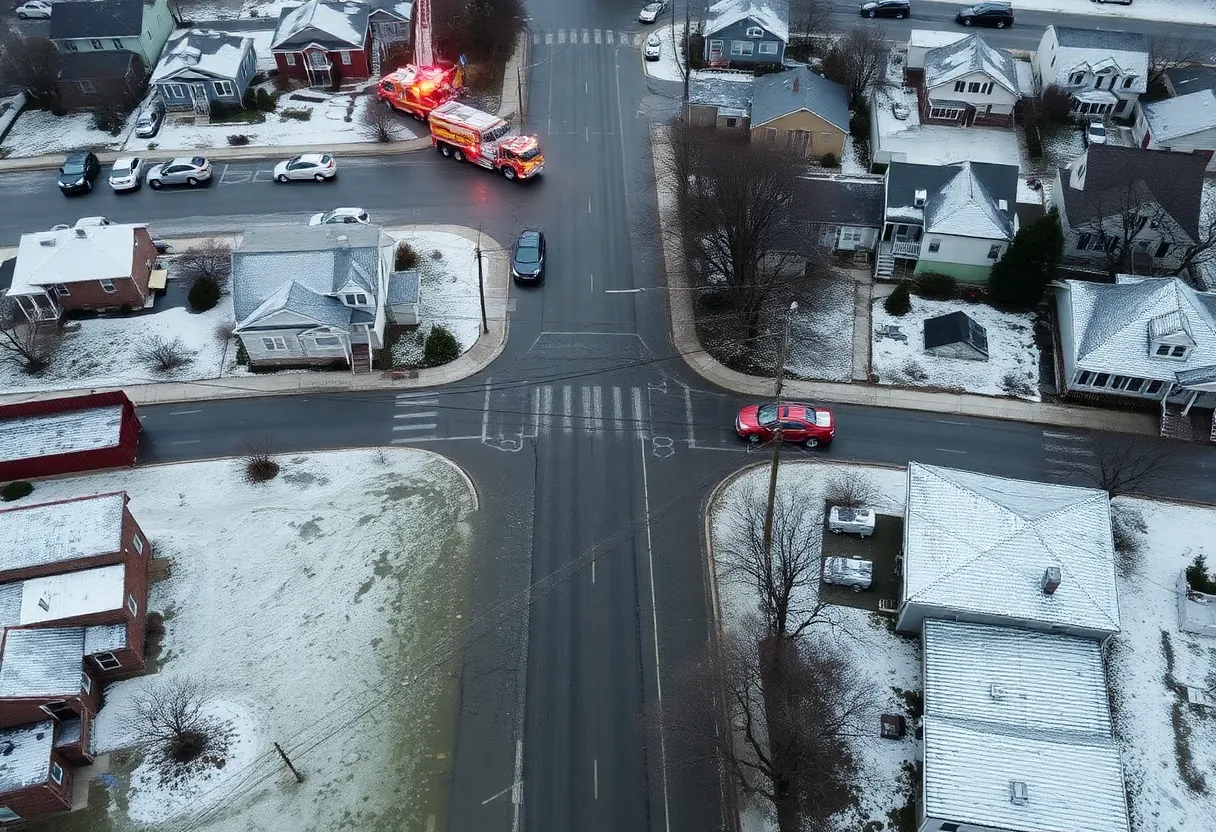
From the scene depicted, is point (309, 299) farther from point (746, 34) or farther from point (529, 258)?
point (746, 34)

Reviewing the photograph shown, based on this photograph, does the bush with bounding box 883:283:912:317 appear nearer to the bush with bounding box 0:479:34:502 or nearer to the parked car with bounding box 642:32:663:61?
the parked car with bounding box 642:32:663:61

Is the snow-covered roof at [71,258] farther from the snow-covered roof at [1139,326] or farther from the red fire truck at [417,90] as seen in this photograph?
the snow-covered roof at [1139,326]

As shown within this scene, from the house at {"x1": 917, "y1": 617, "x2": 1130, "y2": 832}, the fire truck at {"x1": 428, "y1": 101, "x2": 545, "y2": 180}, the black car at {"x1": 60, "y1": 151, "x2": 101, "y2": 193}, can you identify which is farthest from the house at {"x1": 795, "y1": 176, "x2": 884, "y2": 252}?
→ the black car at {"x1": 60, "y1": 151, "x2": 101, "y2": 193}

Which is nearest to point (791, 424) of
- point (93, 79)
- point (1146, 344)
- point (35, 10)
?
point (1146, 344)

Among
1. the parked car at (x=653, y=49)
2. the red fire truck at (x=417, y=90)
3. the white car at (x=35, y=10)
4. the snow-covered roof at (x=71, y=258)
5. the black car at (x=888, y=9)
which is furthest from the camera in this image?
the white car at (x=35, y=10)

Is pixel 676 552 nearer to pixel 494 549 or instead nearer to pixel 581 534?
pixel 581 534

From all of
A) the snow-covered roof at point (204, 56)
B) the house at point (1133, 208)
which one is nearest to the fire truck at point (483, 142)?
the snow-covered roof at point (204, 56)
